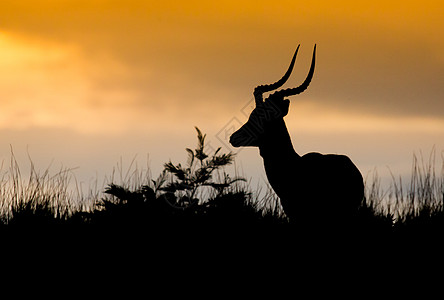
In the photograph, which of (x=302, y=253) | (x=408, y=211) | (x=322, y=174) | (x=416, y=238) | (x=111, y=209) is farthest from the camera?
(x=408, y=211)

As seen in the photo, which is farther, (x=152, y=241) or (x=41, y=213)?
(x=41, y=213)

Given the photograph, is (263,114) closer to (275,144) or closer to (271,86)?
(275,144)

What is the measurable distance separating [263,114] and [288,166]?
0.78 m

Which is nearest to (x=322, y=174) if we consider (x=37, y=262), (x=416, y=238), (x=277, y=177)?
(x=277, y=177)

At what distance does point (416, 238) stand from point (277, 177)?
260cm

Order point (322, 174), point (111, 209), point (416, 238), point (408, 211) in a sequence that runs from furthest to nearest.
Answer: point (408, 211) < point (416, 238) < point (322, 174) < point (111, 209)

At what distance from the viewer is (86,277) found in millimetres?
8562

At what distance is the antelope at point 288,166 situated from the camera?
31.0ft

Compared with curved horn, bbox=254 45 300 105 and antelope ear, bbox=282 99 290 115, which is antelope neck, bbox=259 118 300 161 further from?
curved horn, bbox=254 45 300 105

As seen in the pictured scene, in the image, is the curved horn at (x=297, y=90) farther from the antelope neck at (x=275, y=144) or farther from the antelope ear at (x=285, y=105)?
the antelope neck at (x=275, y=144)

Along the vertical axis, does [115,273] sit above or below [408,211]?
→ below

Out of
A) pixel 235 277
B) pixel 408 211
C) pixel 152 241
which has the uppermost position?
pixel 408 211

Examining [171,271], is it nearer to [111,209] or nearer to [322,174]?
[111,209]

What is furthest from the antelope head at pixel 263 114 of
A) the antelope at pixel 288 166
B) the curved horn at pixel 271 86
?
the curved horn at pixel 271 86
